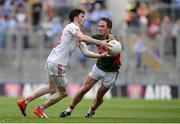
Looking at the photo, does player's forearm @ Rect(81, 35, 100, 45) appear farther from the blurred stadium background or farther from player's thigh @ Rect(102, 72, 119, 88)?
the blurred stadium background

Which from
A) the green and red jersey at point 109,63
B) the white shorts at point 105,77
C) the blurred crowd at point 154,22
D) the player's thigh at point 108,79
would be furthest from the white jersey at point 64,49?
the blurred crowd at point 154,22

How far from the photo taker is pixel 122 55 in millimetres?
32438

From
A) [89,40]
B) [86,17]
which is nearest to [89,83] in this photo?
[89,40]

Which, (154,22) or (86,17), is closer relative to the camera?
(154,22)

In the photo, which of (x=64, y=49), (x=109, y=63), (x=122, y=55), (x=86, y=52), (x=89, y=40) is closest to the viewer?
(x=89, y=40)

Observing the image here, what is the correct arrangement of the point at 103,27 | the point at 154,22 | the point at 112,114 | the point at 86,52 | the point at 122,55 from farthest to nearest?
the point at 154,22 → the point at 122,55 → the point at 112,114 → the point at 103,27 → the point at 86,52

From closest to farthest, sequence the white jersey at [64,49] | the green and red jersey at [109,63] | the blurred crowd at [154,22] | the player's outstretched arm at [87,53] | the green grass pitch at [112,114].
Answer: the green grass pitch at [112,114]
the player's outstretched arm at [87,53]
the white jersey at [64,49]
the green and red jersey at [109,63]
the blurred crowd at [154,22]

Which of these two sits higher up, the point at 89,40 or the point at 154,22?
the point at 89,40

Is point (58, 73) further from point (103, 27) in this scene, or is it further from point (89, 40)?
point (103, 27)

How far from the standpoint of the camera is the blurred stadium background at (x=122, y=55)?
107 feet

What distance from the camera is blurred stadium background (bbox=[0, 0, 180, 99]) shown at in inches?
1281

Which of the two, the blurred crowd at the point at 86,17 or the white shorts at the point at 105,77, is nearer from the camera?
the white shorts at the point at 105,77

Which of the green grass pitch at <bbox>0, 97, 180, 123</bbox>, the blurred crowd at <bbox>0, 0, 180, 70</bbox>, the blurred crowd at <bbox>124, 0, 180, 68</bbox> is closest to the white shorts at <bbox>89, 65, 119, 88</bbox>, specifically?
the green grass pitch at <bbox>0, 97, 180, 123</bbox>

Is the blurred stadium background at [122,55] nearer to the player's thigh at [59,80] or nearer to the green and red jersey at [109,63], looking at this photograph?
the green and red jersey at [109,63]
